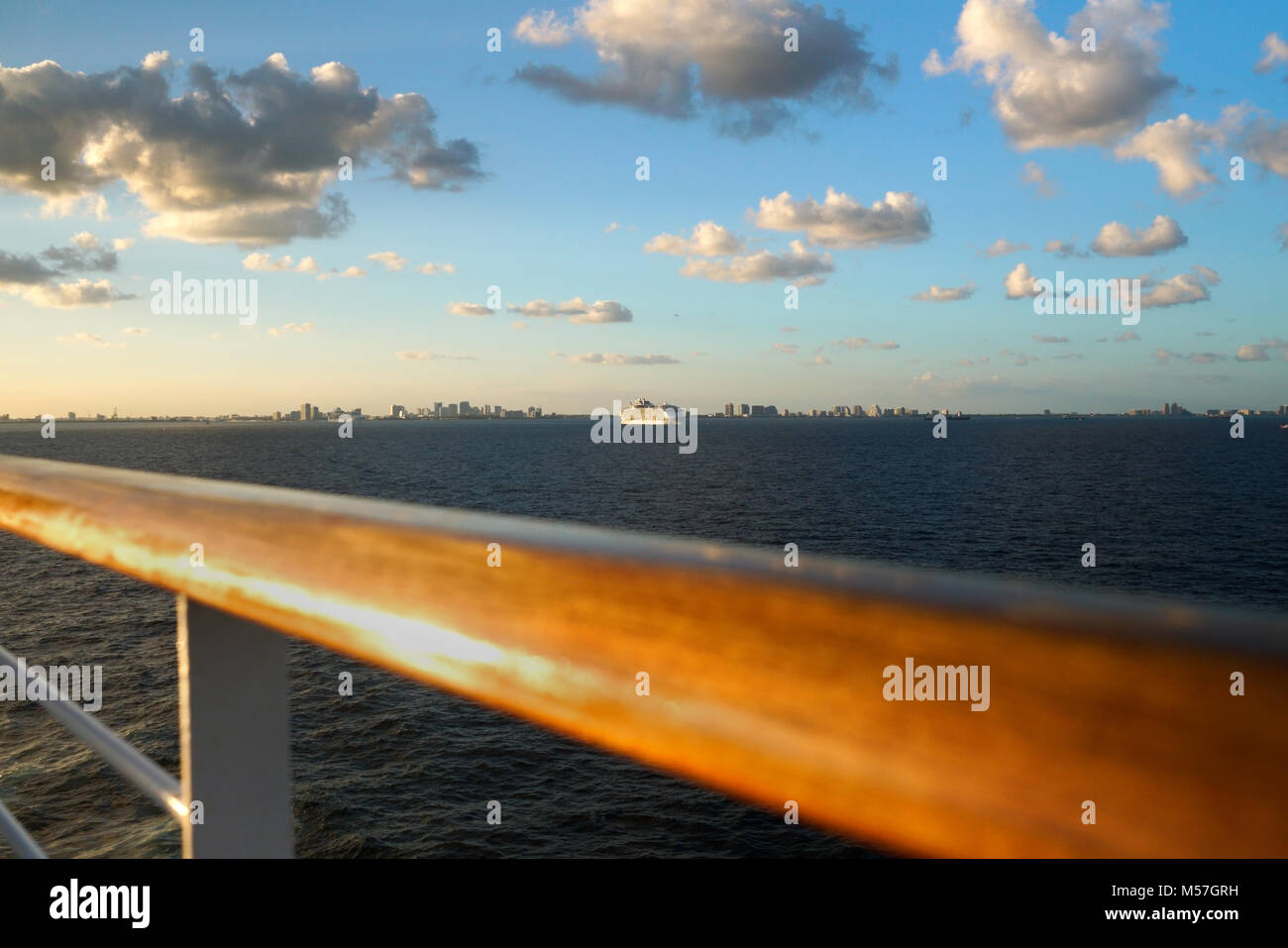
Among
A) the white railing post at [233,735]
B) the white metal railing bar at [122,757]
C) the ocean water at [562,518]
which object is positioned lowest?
the ocean water at [562,518]

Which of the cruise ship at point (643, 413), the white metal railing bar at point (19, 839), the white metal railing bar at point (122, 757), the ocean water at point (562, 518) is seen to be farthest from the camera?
the cruise ship at point (643, 413)

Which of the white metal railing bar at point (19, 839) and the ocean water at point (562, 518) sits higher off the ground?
the white metal railing bar at point (19, 839)

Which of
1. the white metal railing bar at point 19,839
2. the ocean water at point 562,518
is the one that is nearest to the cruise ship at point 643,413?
the ocean water at point 562,518

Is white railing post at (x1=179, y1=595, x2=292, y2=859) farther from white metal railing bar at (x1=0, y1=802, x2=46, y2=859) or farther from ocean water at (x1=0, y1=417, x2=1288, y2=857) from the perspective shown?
ocean water at (x1=0, y1=417, x2=1288, y2=857)

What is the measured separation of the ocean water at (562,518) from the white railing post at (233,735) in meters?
0.96

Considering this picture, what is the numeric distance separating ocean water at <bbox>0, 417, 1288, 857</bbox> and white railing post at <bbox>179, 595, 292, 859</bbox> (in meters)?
0.96

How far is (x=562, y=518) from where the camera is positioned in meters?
23.3

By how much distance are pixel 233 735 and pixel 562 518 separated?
73.3 feet

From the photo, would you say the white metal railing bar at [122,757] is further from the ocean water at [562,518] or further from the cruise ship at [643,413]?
the cruise ship at [643,413]

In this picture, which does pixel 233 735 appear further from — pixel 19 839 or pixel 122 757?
pixel 19 839

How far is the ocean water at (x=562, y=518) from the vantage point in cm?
2188

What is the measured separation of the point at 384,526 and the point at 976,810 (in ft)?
1.61
